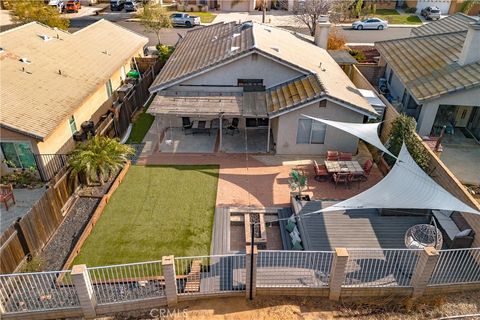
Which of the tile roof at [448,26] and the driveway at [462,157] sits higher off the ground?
the tile roof at [448,26]

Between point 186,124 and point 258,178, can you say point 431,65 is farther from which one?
point 186,124

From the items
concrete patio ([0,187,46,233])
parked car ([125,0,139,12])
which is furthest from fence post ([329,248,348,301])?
parked car ([125,0,139,12])

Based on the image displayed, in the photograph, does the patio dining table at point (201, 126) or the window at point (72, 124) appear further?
the patio dining table at point (201, 126)

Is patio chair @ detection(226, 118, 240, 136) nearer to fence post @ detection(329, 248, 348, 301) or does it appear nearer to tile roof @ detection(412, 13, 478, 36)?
fence post @ detection(329, 248, 348, 301)

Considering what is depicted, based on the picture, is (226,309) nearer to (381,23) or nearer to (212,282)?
(212,282)

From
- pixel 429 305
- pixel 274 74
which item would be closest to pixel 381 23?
pixel 274 74

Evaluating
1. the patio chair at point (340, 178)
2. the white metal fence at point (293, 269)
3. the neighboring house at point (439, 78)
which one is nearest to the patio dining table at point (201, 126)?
the patio chair at point (340, 178)

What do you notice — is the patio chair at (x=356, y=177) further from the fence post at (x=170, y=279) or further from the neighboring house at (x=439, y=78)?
the fence post at (x=170, y=279)

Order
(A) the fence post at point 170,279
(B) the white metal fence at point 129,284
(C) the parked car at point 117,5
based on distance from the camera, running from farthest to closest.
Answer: (C) the parked car at point 117,5 → (B) the white metal fence at point 129,284 → (A) the fence post at point 170,279
